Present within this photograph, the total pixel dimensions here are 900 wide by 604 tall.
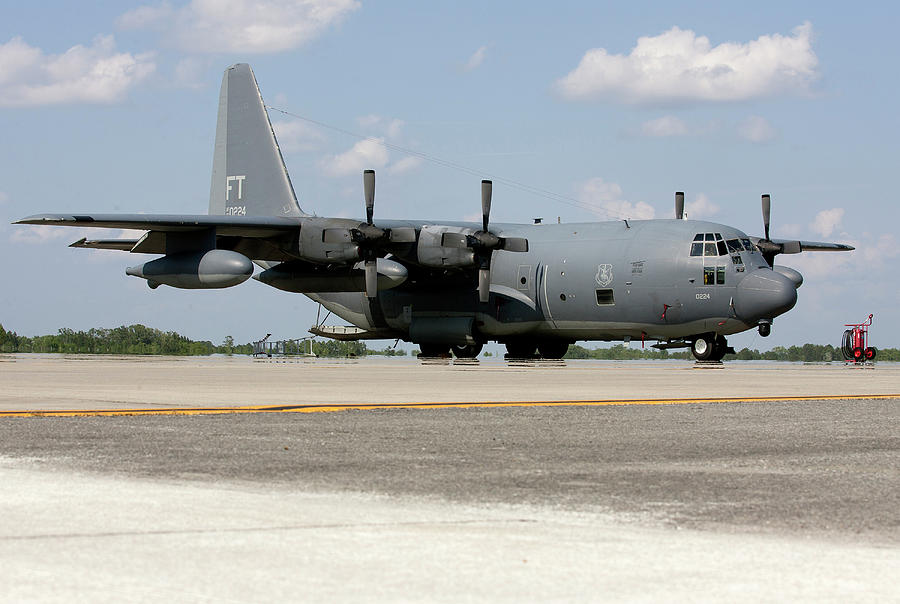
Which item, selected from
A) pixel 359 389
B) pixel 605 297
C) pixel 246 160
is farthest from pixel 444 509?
pixel 246 160

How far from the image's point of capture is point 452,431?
11367mm

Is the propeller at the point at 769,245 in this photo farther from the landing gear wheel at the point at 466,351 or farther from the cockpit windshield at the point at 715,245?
the landing gear wheel at the point at 466,351

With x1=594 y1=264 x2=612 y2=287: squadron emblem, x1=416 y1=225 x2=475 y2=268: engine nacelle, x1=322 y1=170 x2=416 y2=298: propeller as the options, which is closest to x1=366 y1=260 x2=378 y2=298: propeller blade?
x1=322 y1=170 x2=416 y2=298: propeller

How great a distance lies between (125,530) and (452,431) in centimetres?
615

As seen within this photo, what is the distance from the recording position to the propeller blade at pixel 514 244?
120 ft

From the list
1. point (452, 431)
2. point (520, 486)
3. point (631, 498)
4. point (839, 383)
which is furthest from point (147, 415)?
point (839, 383)

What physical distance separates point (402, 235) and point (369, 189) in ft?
6.00

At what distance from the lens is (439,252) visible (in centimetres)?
3634

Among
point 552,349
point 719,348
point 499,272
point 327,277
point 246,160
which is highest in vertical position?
point 246,160

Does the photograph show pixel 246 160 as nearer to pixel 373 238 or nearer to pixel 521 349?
pixel 373 238

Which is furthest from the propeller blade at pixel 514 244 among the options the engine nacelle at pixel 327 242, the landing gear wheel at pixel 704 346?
the landing gear wheel at pixel 704 346

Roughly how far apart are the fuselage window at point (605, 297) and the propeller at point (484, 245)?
2782 mm

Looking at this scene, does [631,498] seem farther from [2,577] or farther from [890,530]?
[2,577]

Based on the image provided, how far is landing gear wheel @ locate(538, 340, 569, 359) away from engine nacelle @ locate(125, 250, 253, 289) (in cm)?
1292
